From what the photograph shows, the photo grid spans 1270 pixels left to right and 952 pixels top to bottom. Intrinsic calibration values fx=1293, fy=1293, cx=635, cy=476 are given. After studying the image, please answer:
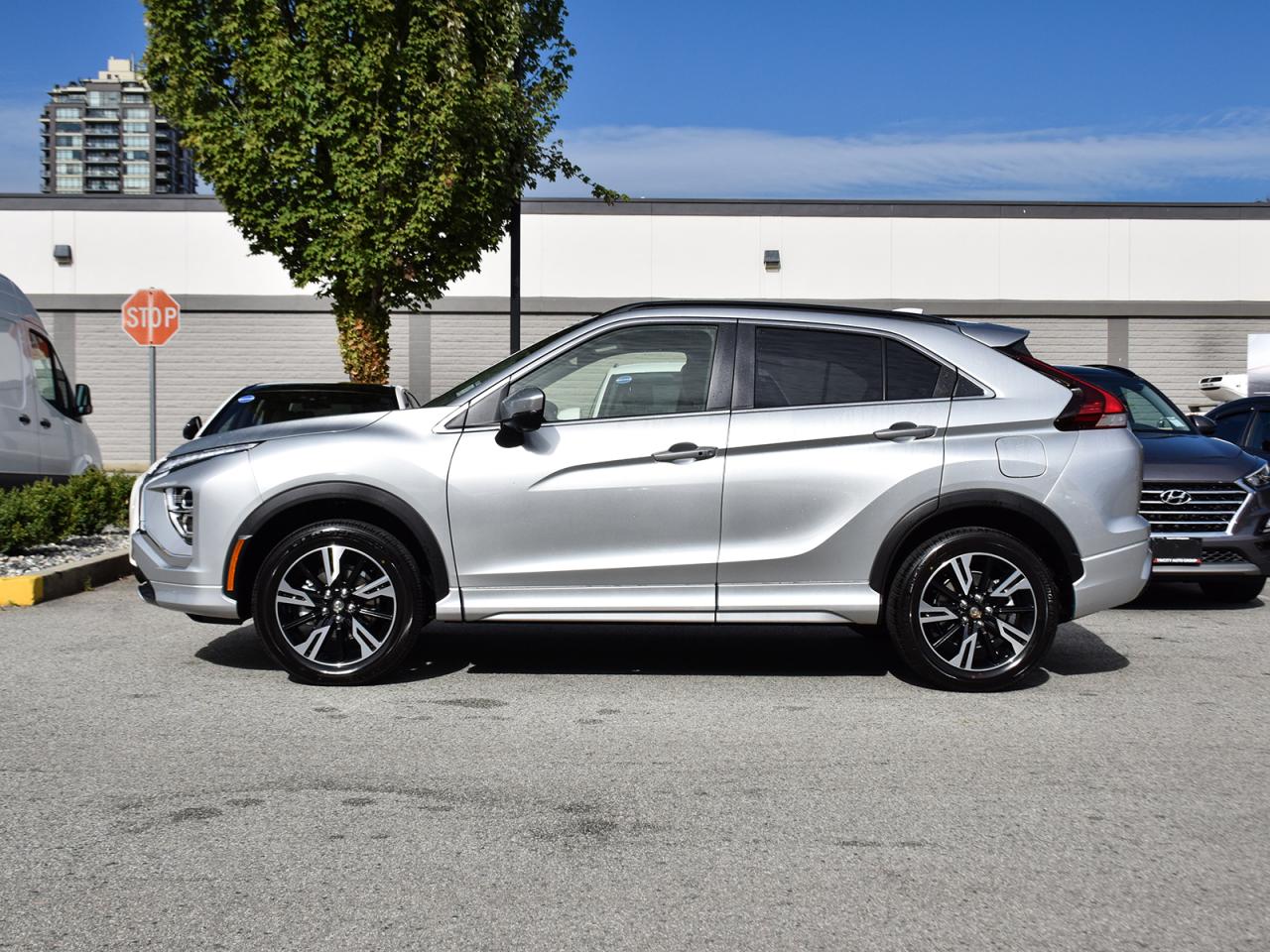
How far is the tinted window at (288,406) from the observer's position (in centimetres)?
1046

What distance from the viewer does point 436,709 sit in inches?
227

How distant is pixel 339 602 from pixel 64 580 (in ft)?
13.5

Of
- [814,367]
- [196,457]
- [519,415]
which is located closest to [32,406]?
[196,457]

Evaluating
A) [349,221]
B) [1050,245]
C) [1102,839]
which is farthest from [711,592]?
[1050,245]

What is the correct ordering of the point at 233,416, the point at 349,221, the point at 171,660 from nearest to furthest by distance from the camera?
the point at 171,660, the point at 233,416, the point at 349,221

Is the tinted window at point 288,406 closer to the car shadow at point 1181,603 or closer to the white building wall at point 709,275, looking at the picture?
the car shadow at point 1181,603

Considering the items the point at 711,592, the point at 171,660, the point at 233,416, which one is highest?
the point at 233,416

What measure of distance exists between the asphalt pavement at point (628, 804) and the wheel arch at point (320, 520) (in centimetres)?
53

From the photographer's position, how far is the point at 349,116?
46.0 feet

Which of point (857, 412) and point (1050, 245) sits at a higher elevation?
point (1050, 245)

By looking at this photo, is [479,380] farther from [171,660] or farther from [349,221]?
[349,221]

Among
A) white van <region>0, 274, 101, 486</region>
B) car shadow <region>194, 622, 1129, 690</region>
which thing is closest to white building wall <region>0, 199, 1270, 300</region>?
white van <region>0, 274, 101, 486</region>

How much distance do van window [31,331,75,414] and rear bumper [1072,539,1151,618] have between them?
377 inches

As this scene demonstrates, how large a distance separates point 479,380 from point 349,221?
8.65 meters
